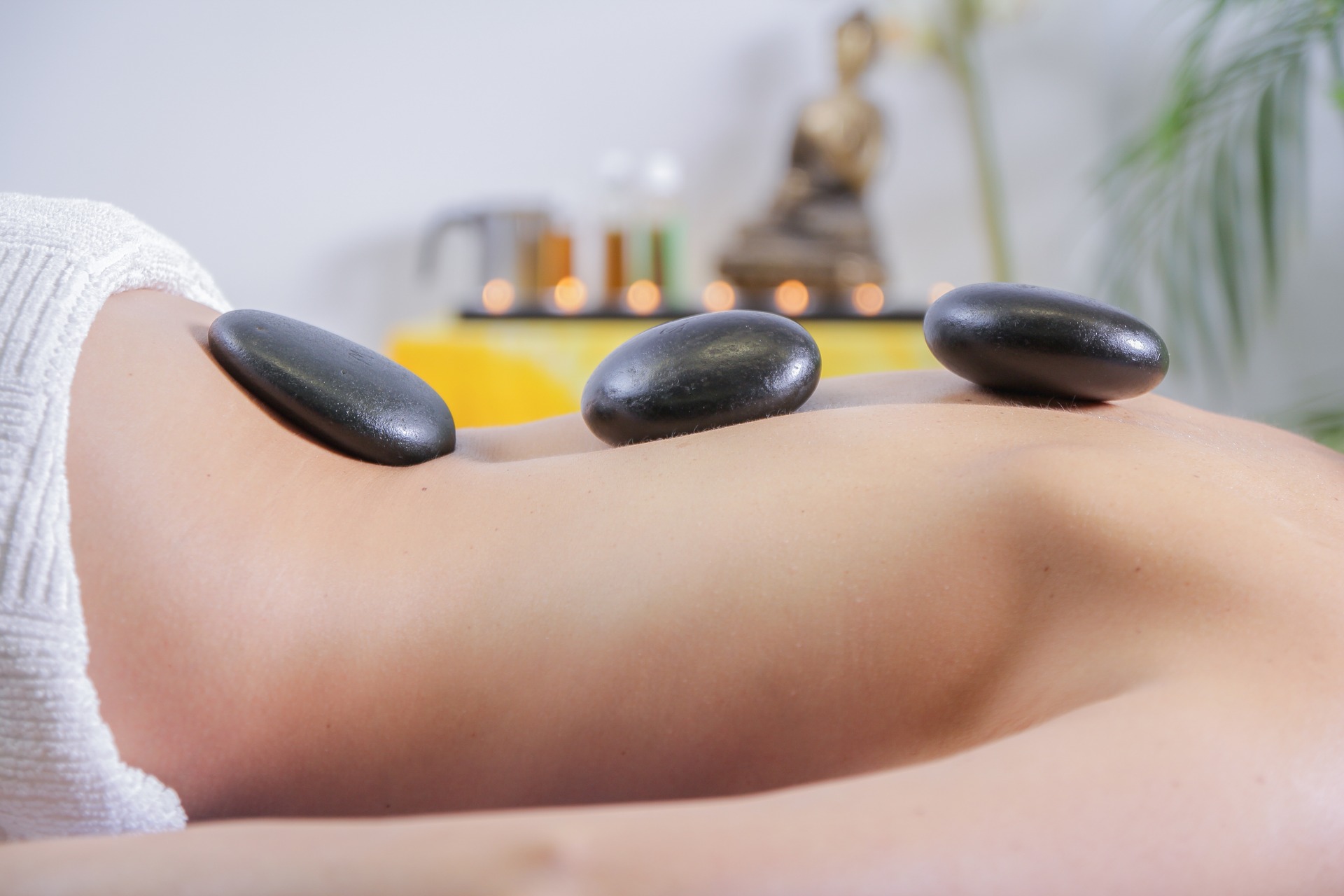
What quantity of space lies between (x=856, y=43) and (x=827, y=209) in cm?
41

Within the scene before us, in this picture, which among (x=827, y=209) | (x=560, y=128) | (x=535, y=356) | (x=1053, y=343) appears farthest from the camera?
(x=560, y=128)

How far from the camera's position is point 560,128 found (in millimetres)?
2553

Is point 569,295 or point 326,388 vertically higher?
point 326,388

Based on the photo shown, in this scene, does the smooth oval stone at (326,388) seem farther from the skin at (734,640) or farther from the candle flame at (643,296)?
the candle flame at (643,296)

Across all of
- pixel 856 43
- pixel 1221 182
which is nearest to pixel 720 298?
pixel 856 43

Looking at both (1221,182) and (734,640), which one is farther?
(1221,182)

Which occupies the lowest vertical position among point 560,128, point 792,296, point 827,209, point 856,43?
point 792,296

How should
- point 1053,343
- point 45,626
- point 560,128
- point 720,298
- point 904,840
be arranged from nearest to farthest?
point 904,840, point 45,626, point 1053,343, point 720,298, point 560,128

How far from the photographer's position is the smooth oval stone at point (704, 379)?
479 mm

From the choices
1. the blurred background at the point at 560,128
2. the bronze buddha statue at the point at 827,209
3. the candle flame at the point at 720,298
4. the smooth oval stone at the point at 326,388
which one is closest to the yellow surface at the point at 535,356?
the candle flame at the point at 720,298

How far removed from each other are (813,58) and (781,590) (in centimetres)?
243

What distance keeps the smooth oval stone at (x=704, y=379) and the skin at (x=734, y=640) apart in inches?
1.0

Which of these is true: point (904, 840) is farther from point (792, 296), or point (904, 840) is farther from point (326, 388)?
point (792, 296)

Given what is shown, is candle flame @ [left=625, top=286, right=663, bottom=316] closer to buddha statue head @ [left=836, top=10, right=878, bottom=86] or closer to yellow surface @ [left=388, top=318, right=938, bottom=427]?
yellow surface @ [left=388, top=318, right=938, bottom=427]
